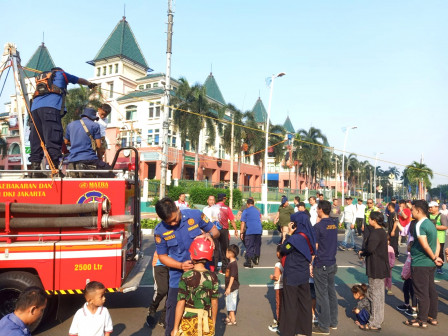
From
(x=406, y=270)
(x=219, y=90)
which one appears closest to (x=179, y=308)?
(x=406, y=270)

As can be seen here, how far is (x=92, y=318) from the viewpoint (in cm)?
323

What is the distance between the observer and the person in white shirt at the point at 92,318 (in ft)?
10.4

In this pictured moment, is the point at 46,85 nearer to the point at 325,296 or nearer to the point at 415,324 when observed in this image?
the point at 325,296

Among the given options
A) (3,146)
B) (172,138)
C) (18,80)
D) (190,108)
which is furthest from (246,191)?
(3,146)

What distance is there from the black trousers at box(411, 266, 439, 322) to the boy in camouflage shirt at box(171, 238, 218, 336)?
12.0ft

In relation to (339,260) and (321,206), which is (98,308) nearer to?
(321,206)

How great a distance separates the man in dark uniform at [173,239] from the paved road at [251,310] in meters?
1.51

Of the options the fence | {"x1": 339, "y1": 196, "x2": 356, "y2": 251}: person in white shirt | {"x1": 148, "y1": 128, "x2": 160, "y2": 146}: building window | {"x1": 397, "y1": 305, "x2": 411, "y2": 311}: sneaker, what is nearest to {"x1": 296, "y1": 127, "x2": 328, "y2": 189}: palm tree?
the fence

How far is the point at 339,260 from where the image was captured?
10359 millimetres

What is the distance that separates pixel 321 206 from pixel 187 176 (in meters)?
41.5

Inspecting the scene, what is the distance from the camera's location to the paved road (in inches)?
194

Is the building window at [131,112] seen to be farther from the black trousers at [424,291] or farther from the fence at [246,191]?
the black trousers at [424,291]

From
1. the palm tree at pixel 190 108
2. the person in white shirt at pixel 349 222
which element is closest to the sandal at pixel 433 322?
the person in white shirt at pixel 349 222

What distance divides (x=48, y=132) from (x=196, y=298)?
3.83m
